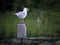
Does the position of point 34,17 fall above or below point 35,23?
above

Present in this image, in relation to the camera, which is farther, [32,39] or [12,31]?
[12,31]

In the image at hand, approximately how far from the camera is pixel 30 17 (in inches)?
197

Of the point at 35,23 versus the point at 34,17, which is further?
the point at 34,17

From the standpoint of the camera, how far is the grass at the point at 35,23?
4.79 metres

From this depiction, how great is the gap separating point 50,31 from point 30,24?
40 cm

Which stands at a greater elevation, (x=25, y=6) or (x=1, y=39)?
(x=25, y=6)

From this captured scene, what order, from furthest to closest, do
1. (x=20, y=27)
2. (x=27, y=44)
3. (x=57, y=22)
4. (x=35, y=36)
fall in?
(x=57, y=22), (x=35, y=36), (x=27, y=44), (x=20, y=27)

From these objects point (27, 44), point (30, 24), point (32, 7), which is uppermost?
point (32, 7)

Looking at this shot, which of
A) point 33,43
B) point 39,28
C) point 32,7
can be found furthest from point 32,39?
point 32,7


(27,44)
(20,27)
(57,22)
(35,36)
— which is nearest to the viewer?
(20,27)

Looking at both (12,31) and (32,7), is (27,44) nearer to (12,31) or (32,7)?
(12,31)

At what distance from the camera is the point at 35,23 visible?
16.3ft

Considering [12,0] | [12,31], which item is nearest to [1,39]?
[12,31]

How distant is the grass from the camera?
479cm
